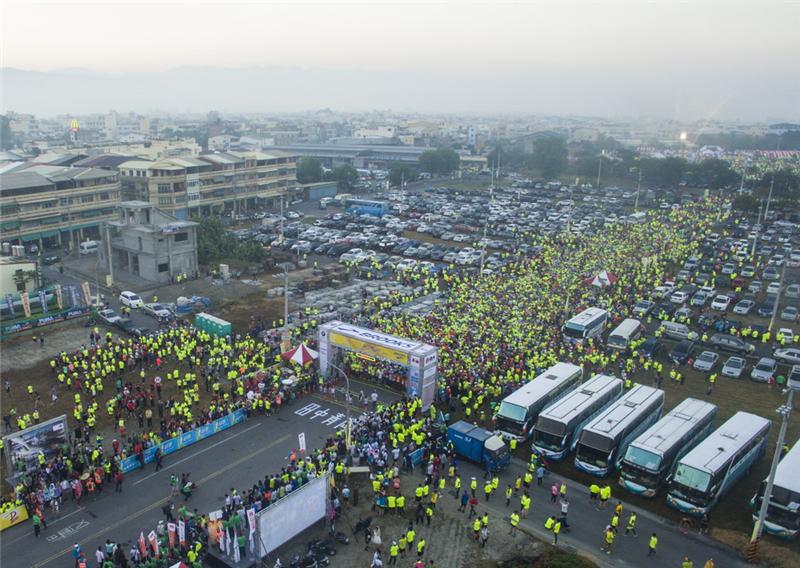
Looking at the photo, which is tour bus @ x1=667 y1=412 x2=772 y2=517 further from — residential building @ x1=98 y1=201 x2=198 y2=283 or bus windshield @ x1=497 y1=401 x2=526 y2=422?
residential building @ x1=98 y1=201 x2=198 y2=283

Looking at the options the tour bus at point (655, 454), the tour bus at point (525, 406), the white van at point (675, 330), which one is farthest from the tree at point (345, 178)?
the tour bus at point (655, 454)

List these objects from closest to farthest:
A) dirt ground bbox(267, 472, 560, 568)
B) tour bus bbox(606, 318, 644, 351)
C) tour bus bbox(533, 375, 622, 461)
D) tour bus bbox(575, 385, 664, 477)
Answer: dirt ground bbox(267, 472, 560, 568) < tour bus bbox(575, 385, 664, 477) < tour bus bbox(533, 375, 622, 461) < tour bus bbox(606, 318, 644, 351)

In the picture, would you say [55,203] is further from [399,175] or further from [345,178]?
[399,175]

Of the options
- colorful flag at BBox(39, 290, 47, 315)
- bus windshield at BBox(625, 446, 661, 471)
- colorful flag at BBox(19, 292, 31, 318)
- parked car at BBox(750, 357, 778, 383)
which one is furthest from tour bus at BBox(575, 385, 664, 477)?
colorful flag at BBox(19, 292, 31, 318)

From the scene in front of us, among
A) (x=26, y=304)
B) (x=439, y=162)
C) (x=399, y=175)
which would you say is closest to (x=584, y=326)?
(x=26, y=304)

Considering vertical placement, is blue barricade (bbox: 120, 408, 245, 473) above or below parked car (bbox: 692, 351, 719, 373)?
below

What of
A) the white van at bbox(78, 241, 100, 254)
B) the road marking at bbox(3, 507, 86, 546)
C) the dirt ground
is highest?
the white van at bbox(78, 241, 100, 254)
